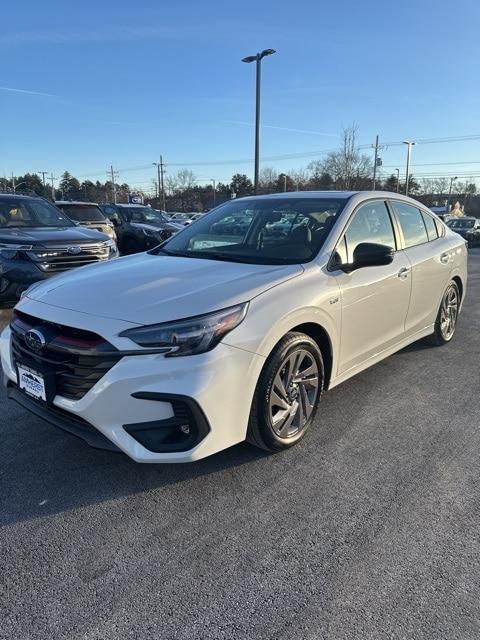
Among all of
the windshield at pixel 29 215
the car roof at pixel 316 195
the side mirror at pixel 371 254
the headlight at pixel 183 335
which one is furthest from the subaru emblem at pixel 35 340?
the windshield at pixel 29 215

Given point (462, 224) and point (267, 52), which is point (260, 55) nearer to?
point (267, 52)

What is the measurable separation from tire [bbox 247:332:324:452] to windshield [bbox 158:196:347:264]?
67cm

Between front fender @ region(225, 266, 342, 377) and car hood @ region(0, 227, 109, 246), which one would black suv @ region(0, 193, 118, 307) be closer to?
car hood @ region(0, 227, 109, 246)

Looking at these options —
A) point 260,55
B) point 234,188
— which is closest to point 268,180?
point 234,188

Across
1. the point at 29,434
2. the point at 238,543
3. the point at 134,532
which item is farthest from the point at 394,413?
the point at 29,434

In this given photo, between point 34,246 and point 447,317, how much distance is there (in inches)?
207

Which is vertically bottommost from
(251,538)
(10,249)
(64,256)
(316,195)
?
(251,538)

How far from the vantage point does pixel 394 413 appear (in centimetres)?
386

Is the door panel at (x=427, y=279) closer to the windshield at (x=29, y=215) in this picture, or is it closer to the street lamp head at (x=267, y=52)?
the windshield at (x=29, y=215)

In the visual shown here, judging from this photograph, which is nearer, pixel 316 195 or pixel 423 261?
pixel 316 195

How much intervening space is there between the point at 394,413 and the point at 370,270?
3.69 feet

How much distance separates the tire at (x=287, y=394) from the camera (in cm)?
290

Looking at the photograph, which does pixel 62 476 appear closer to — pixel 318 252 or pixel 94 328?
pixel 94 328

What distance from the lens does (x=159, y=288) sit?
297 centimetres
